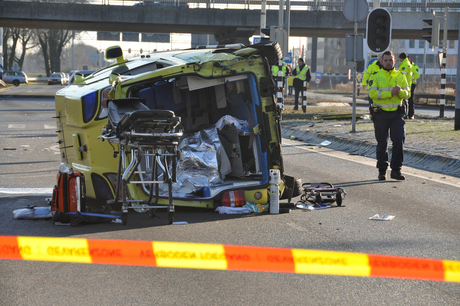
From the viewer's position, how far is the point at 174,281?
180 inches

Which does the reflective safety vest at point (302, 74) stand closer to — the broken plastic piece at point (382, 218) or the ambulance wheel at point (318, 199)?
the ambulance wheel at point (318, 199)

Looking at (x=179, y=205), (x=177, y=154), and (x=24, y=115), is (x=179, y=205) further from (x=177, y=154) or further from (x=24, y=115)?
(x=24, y=115)

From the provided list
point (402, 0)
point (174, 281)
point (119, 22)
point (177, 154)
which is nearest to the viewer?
point (174, 281)

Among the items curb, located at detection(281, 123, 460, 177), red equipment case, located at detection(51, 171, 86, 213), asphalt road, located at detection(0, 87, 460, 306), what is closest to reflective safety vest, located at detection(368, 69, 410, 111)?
asphalt road, located at detection(0, 87, 460, 306)

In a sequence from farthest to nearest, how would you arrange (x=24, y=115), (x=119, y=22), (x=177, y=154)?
(x=119, y=22), (x=24, y=115), (x=177, y=154)

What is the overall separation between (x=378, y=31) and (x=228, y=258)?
12.0 meters

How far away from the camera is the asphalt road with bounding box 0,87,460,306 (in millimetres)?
4238

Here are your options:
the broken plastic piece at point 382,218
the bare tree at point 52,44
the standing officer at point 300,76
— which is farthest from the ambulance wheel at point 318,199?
the bare tree at point 52,44

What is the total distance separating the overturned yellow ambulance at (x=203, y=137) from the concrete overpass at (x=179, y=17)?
30.3m

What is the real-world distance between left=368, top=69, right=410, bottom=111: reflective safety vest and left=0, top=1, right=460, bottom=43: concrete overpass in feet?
91.2

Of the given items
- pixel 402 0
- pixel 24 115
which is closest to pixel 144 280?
pixel 24 115

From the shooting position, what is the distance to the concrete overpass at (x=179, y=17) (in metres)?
36.8

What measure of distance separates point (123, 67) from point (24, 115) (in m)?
16.9

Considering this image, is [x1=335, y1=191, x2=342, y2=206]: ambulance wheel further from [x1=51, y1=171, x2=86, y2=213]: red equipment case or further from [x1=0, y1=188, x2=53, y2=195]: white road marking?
[x1=0, y1=188, x2=53, y2=195]: white road marking
